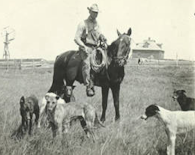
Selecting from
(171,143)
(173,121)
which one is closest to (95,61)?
(173,121)

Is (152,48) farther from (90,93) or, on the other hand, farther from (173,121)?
(173,121)

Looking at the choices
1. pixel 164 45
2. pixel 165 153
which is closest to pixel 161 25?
pixel 164 45

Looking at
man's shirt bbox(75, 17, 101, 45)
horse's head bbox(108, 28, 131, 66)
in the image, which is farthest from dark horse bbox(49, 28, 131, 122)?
man's shirt bbox(75, 17, 101, 45)

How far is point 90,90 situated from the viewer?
546cm

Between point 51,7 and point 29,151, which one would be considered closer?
point 29,151

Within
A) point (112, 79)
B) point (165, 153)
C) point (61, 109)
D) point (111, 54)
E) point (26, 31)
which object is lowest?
point (165, 153)

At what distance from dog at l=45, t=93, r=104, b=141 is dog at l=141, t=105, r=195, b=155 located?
0.81 m

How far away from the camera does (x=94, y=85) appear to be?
5.66 meters

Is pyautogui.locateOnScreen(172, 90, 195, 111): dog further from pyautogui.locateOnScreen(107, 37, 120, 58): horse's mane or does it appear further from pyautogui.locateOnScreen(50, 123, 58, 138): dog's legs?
pyautogui.locateOnScreen(50, 123, 58, 138): dog's legs

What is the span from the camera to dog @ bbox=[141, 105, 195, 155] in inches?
171

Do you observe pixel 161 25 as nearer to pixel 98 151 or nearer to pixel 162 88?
pixel 162 88

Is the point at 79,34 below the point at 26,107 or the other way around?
the other way around

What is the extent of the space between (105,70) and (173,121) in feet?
5.41

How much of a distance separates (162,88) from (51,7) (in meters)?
2.87
